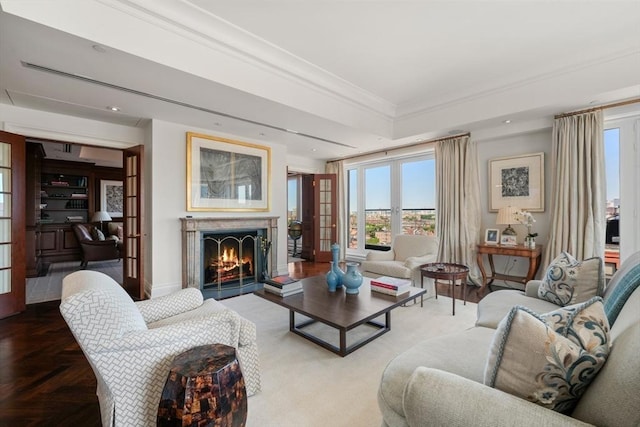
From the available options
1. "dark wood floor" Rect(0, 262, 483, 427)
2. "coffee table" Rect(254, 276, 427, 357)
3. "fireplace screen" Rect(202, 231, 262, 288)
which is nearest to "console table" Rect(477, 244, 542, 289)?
"coffee table" Rect(254, 276, 427, 357)

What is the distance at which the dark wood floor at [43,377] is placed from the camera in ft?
5.57

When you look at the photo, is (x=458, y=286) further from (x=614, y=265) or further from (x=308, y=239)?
(x=308, y=239)

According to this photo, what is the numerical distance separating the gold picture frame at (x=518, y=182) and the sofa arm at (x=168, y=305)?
4.46 m

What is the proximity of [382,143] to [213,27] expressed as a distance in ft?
11.3

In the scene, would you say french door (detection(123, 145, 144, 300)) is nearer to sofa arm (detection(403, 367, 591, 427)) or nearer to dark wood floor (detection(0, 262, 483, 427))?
dark wood floor (detection(0, 262, 483, 427))

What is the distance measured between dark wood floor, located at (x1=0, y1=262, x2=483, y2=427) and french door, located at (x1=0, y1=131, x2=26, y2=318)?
10.1 inches

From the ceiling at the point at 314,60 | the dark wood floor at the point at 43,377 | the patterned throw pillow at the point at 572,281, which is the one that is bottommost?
the dark wood floor at the point at 43,377

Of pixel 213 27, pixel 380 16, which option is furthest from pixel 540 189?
pixel 213 27

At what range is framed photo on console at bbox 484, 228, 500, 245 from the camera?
4.34 metres

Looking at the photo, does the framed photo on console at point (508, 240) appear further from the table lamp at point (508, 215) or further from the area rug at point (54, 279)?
the area rug at point (54, 279)

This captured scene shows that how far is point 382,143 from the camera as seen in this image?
5.35 m

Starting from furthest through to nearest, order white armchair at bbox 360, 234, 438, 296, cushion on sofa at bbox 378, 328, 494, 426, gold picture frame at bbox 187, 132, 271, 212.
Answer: gold picture frame at bbox 187, 132, 271, 212 → white armchair at bbox 360, 234, 438, 296 → cushion on sofa at bbox 378, 328, 494, 426

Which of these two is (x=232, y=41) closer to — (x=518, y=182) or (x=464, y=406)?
(x=464, y=406)

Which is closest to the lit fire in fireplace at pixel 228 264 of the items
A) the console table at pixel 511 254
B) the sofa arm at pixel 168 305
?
the sofa arm at pixel 168 305
